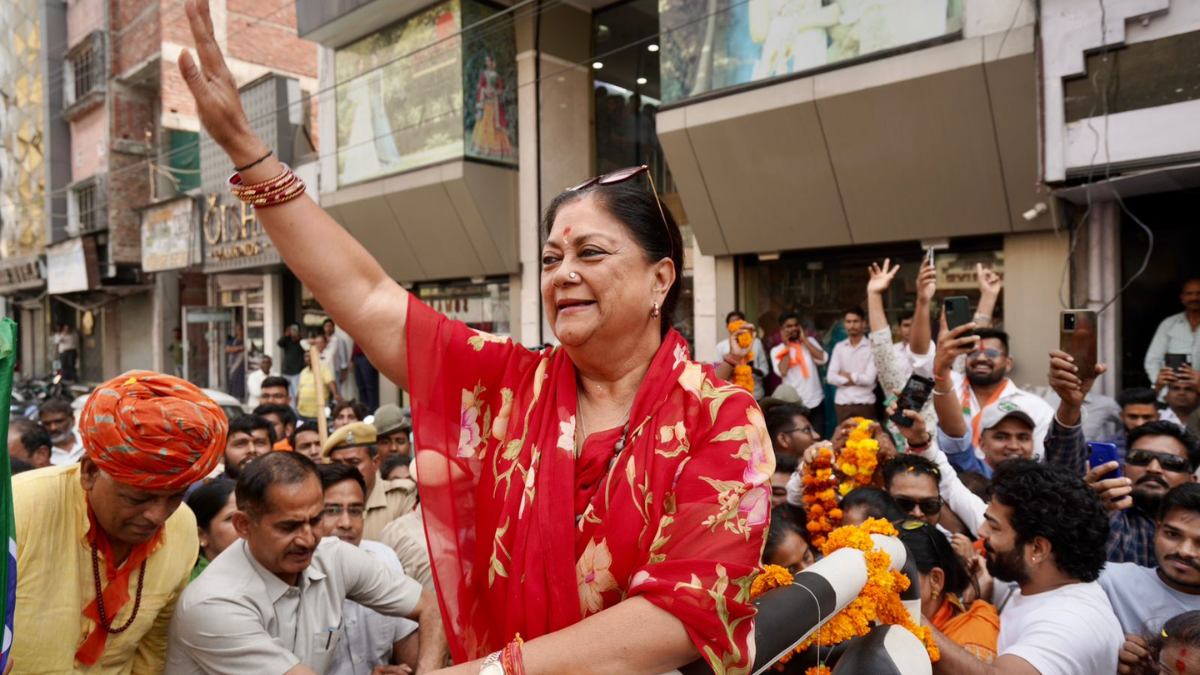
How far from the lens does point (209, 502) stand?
3184 millimetres

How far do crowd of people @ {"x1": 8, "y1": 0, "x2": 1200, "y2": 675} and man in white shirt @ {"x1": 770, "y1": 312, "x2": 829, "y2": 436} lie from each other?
406 cm

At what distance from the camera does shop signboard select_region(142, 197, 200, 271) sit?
54.7 feet

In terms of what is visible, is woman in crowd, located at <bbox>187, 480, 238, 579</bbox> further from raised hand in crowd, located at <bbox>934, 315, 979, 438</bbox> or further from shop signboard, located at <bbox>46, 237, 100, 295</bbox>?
shop signboard, located at <bbox>46, 237, 100, 295</bbox>

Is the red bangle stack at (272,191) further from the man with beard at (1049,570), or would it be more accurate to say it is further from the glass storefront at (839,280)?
the glass storefront at (839,280)

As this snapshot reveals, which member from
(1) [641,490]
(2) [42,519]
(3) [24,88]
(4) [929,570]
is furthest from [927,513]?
(3) [24,88]

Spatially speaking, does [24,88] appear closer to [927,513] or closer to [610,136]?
[610,136]

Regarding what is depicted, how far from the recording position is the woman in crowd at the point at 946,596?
2650 millimetres

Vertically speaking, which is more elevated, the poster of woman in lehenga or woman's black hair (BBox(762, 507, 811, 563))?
the poster of woman in lehenga

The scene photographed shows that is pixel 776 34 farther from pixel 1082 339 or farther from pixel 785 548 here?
pixel 785 548

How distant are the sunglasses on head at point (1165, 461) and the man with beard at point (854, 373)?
3.59 m

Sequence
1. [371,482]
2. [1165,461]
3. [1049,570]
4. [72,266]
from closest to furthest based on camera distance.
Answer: [1049,570]
[1165,461]
[371,482]
[72,266]

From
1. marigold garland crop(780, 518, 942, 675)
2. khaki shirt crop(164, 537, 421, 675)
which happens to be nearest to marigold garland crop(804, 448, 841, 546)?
marigold garland crop(780, 518, 942, 675)

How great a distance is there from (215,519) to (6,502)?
163cm

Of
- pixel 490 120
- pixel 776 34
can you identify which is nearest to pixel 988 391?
pixel 776 34
